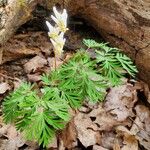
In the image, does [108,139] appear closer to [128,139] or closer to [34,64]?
[128,139]

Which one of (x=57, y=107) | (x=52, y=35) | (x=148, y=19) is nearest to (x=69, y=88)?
(x=57, y=107)

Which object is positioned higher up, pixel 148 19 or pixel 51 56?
pixel 148 19

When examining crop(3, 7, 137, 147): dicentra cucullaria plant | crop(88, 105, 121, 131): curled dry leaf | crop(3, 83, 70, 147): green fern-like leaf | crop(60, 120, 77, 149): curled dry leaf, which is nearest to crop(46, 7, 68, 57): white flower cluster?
crop(3, 7, 137, 147): dicentra cucullaria plant

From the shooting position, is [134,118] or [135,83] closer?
[134,118]

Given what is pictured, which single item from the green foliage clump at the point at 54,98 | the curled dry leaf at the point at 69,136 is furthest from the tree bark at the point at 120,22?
the curled dry leaf at the point at 69,136

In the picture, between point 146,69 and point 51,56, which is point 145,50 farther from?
point 51,56

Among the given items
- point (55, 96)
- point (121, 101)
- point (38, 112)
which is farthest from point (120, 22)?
point (38, 112)

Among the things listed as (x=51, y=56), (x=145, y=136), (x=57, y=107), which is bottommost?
(x=145, y=136)
